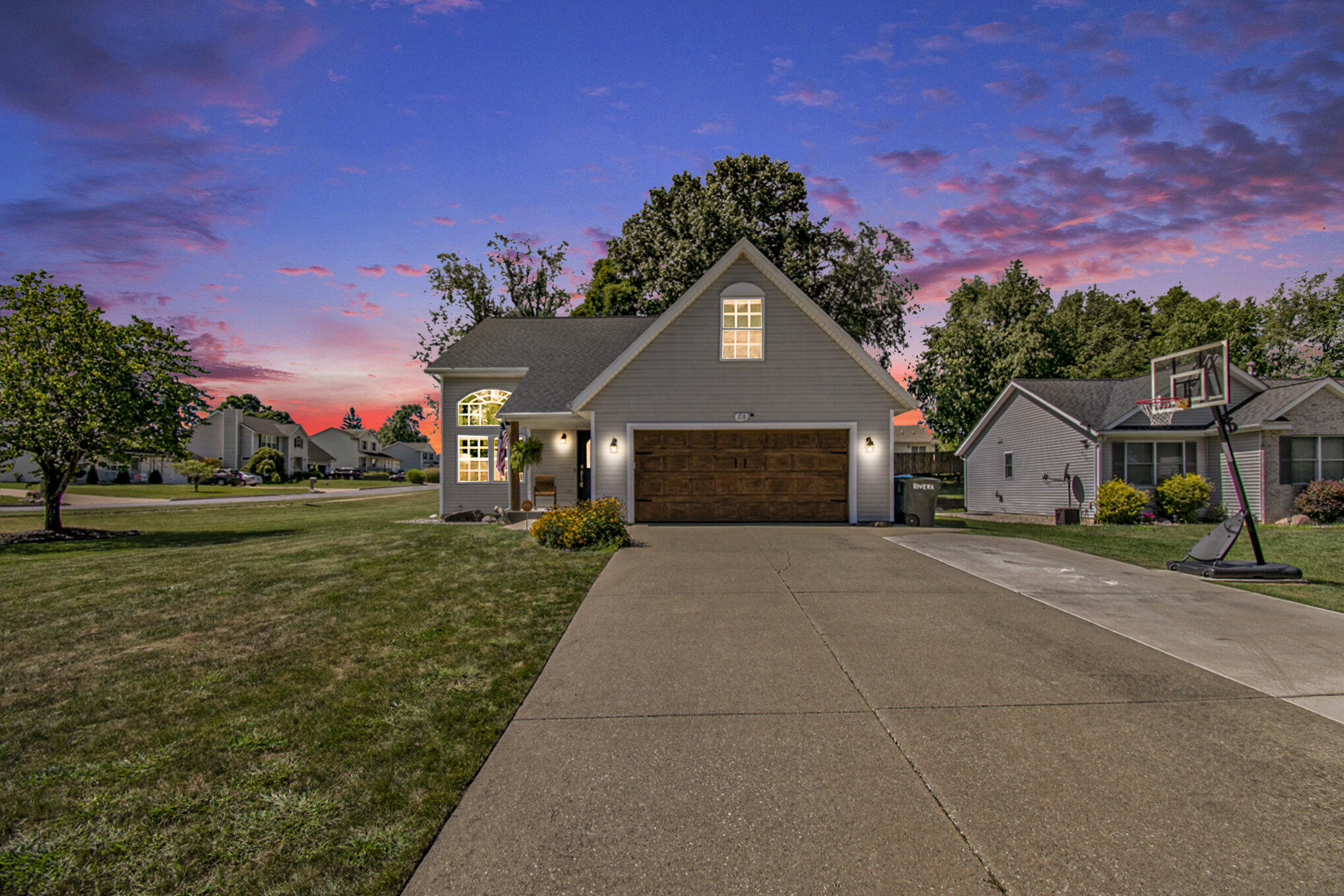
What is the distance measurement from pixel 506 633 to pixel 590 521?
5188 mm

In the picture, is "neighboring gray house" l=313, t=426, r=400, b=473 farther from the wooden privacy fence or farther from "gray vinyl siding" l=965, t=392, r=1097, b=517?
"gray vinyl siding" l=965, t=392, r=1097, b=517

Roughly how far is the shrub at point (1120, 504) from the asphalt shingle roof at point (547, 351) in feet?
50.4

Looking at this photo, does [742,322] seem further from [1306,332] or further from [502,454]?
[1306,332]

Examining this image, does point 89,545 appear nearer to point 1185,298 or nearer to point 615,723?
point 615,723

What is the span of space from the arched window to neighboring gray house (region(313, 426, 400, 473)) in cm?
6994

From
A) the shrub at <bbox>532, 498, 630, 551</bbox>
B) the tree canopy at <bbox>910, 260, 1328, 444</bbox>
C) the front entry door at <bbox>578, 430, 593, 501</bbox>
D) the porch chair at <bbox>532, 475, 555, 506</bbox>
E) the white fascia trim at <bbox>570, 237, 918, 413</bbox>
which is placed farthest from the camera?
the tree canopy at <bbox>910, 260, 1328, 444</bbox>

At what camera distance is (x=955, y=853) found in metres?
2.85

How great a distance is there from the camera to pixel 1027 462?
82.2 feet

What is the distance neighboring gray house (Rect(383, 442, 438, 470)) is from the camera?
97.7m

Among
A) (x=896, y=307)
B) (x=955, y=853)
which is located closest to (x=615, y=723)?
(x=955, y=853)

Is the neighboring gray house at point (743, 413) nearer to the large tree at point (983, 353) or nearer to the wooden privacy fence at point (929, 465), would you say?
the large tree at point (983, 353)

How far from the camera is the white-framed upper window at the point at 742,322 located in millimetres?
15023

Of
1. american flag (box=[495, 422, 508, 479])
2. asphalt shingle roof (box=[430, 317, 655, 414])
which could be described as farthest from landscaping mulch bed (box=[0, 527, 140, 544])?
american flag (box=[495, 422, 508, 479])

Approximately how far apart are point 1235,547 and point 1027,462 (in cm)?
1193
